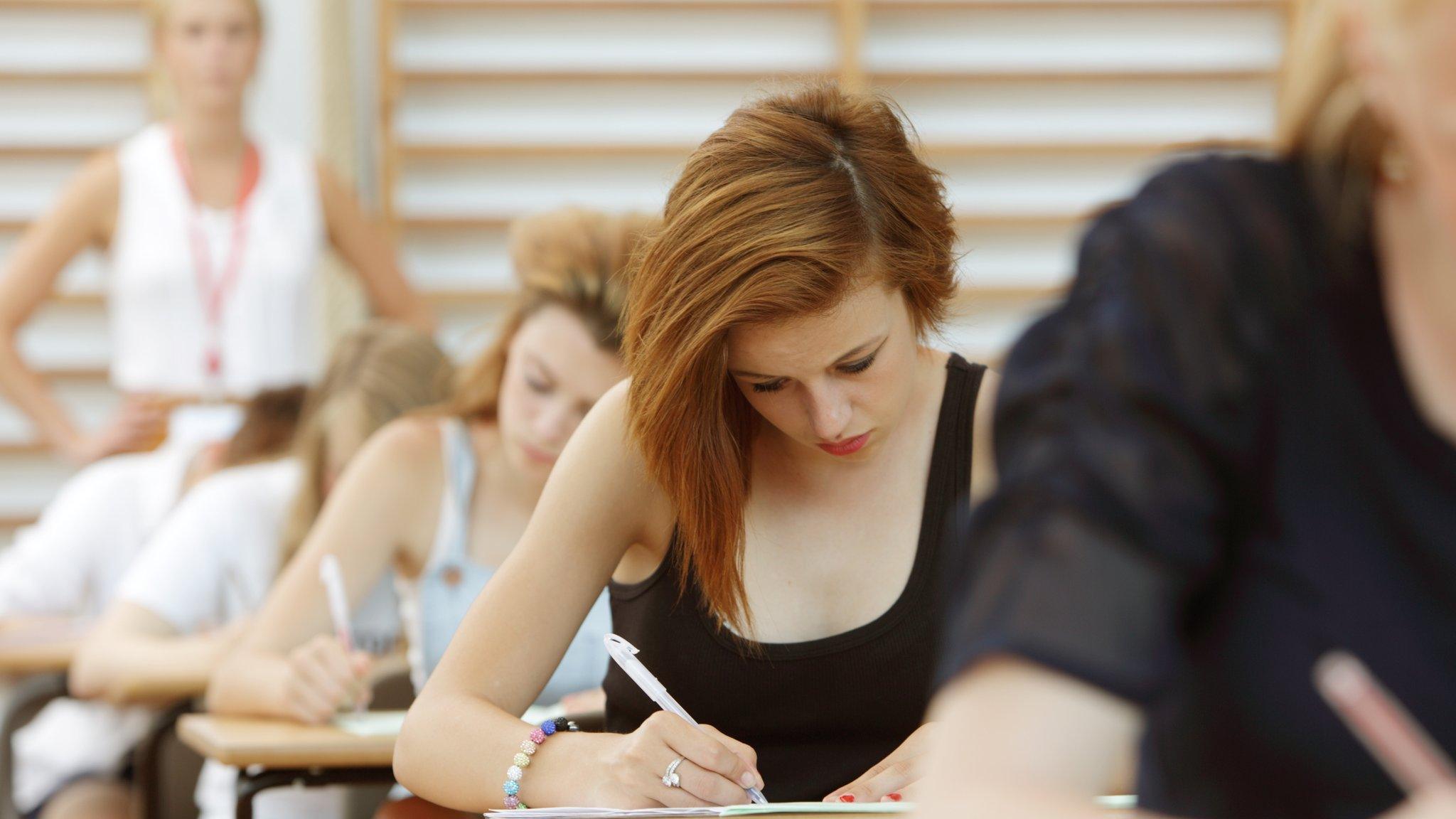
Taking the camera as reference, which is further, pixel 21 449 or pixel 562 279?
pixel 21 449

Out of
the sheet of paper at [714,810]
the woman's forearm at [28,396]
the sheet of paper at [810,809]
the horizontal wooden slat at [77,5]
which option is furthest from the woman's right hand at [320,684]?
the horizontal wooden slat at [77,5]

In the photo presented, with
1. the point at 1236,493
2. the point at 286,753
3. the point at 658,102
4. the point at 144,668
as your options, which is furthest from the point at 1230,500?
the point at 658,102

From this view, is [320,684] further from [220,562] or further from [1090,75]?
[1090,75]

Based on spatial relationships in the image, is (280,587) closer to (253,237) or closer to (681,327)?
(681,327)

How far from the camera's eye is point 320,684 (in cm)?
206

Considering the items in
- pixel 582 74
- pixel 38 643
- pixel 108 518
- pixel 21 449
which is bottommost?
pixel 21 449

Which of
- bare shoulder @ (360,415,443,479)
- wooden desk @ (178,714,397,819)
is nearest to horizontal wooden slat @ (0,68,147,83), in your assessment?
bare shoulder @ (360,415,443,479)

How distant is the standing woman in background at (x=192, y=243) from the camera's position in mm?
3514

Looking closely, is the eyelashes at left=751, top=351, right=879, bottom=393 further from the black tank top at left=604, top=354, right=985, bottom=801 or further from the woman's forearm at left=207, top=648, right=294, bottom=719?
the woman's forearm at left=207, top=648, right=294, bottom=719

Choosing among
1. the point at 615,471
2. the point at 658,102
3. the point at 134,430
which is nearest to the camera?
the point at 615,471

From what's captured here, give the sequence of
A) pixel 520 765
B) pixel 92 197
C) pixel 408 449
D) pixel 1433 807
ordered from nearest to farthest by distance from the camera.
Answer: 1. pixel 1433 807
2. pixel 520 765
3. pixel 408 449
4. pixel 92 197

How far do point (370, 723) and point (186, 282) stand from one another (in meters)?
1.81

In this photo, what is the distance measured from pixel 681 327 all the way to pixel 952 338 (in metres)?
0.45

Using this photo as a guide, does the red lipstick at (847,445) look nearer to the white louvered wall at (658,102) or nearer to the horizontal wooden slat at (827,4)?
the white louvered wall at (658,102)
